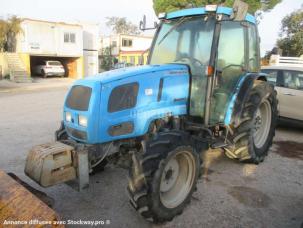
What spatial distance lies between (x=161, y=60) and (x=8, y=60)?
24469 millimetres

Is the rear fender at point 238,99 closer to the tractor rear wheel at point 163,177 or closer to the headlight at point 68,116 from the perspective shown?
the tractor rear wheel at point 163,177

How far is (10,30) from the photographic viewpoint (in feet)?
87.0

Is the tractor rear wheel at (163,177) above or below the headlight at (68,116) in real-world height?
below

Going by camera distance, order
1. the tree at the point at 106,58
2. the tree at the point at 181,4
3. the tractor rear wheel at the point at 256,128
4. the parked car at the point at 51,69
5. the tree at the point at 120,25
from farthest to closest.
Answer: the tree at the point at 120,25 → the tree at the point at 106,58 → the parked car at the point at 51,69 → the tree at the point at 181,4 → the tractor rear wheel at the point at 256,128

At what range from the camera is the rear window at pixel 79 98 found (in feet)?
10.9

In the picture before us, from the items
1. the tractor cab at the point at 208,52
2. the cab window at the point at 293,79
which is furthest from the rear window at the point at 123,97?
the cab window at the point at 293,79

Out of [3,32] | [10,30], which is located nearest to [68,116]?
[10,30]

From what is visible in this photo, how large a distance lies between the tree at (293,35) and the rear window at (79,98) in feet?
80.9

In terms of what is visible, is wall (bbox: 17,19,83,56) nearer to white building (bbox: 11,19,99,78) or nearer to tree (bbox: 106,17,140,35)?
white building (bbox: 11,19,99,78)

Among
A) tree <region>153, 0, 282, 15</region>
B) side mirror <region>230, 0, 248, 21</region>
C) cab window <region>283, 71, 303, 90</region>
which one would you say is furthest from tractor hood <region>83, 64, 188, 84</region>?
tree <region>153, 0, 282, 15</region>

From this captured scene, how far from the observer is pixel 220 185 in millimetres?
4227

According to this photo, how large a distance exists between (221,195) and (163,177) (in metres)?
1.14

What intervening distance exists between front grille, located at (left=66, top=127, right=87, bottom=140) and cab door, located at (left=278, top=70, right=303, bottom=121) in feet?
18.1

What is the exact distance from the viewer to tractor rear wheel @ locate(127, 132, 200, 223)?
3012mm
